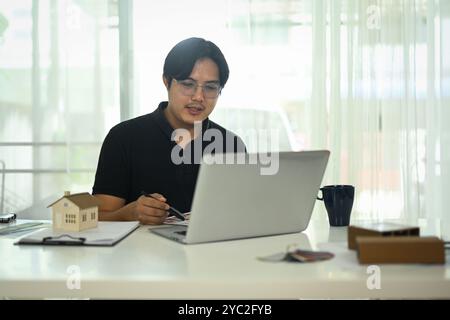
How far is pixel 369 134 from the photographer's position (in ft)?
11.0

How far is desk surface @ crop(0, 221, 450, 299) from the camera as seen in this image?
2.81ft

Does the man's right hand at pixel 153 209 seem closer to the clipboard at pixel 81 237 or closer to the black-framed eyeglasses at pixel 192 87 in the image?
the clipboard at pixel 81 237

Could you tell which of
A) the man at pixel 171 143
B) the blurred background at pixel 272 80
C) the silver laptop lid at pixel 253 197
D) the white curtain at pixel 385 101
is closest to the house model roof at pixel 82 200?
the silver laptop lid at pixel 253 197

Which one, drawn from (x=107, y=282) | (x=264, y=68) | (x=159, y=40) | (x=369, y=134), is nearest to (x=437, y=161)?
(x=369, y=134)

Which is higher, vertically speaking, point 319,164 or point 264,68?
point 264,68

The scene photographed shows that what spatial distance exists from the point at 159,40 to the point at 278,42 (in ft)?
2.40

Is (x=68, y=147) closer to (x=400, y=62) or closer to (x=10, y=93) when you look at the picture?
(x=10, y=93)

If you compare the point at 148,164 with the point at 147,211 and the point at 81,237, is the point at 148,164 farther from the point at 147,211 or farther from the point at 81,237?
the point at 81,237

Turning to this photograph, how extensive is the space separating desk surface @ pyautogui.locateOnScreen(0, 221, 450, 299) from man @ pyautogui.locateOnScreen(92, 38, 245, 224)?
889mm

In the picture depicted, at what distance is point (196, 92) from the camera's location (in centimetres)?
196

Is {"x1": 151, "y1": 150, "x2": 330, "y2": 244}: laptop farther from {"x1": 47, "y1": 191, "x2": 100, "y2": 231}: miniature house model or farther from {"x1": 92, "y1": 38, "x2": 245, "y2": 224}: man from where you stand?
{"x1": 92, "y1": 38, "x2": 245, "y2": 224}: man

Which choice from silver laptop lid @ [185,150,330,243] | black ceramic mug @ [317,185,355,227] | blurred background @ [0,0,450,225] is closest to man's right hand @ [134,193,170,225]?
silver laptop lid @ [185,150,330,243]
